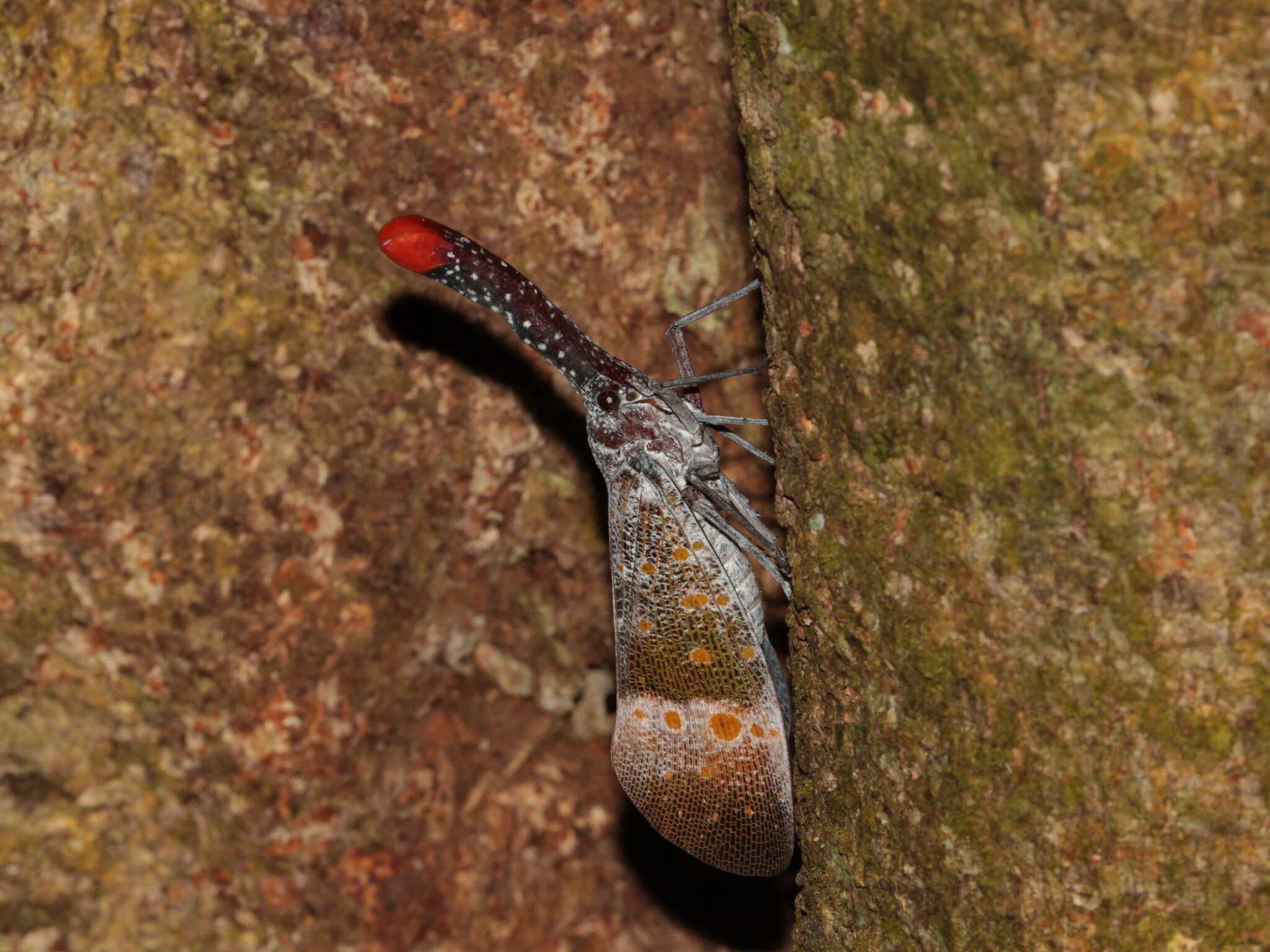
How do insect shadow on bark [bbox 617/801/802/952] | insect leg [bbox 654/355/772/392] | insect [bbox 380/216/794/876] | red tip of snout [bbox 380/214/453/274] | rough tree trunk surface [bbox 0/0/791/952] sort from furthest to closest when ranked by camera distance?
insect shadow on bark [bbox 617/801/802/952] < rough tree trunk surface [bbox 0/0/791/952] < insect leg [bbox 654/355/772/392] < insect [bbox 380/216/794/876] < red tip of snout [bbox 380/214/453/274]

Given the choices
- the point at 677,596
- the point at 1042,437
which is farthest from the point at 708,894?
the point at 1042,437

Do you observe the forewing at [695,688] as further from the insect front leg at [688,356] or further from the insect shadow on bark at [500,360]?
the insect shadow on bark at [500,360]

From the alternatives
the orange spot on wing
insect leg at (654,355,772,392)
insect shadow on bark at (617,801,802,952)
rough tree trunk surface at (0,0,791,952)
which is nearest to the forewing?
the orange spot on wing

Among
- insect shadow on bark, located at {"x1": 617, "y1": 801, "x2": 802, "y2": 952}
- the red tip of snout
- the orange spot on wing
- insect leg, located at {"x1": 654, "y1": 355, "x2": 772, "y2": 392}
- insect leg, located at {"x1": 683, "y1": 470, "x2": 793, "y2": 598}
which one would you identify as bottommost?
insect shadow on bark, located at {"x1": 617, "y1": 801, "x2": 802, "y2": 952}

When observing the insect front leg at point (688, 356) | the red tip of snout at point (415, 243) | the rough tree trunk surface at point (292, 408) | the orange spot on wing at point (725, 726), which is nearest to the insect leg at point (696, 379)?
the insect front leg at point (688, 356)

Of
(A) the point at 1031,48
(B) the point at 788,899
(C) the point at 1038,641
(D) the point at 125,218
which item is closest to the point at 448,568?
→ (D) the point at 125,218

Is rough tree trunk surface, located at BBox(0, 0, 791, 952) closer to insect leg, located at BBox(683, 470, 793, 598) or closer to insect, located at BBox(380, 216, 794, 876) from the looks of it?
insect, located at BBox(380, 216, 794, 876)

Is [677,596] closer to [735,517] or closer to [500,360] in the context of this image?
[735,517]
